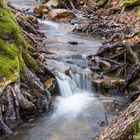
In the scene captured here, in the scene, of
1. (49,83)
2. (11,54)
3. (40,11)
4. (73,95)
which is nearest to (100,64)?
(73,95)

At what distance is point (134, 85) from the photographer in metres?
10.7

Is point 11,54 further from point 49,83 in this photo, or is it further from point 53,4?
point 53,4

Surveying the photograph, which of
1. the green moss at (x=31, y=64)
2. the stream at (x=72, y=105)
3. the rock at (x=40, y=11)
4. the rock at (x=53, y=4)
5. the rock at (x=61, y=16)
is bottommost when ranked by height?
the stream at (x=72, y=105)

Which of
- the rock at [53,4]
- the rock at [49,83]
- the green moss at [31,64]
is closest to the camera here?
the rock at [49,83]

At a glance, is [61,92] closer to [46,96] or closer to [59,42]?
[46,96]

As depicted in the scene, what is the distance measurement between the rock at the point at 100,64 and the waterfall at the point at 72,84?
3.28 feet

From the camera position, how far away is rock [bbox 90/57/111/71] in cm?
1209

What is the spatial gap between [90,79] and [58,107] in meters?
1.99

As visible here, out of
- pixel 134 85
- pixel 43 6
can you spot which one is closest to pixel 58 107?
pixel 134 85

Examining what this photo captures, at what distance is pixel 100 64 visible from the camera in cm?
1227

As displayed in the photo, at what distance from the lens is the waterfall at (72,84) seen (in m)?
10.7

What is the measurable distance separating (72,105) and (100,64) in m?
2.66

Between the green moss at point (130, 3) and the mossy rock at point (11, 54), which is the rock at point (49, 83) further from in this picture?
the green moss at point (130, 3)

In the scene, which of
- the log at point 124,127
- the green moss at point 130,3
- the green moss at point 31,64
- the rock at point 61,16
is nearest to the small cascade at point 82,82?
the green moss at point 31,64
